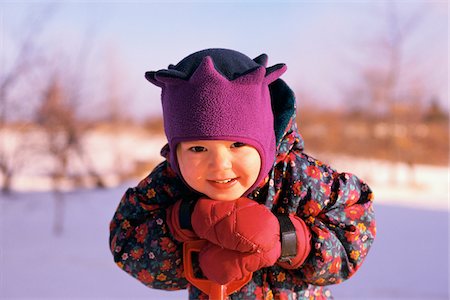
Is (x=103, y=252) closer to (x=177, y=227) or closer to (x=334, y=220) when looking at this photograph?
(x=177, y=227)

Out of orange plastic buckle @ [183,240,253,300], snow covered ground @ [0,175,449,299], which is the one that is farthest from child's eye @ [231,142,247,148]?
snow covered ground @ [0,175,449,299]

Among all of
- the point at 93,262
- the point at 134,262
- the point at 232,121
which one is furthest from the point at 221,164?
the point at 93,262

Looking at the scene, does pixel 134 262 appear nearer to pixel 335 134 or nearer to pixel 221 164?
pixel 221 164

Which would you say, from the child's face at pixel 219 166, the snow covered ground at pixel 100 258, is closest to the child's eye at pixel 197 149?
the child's face at pixel 219 166

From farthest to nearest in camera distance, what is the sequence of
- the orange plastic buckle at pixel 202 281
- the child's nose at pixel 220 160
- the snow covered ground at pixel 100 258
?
the snow covered ground at pixel 100 258
the orange plastic buckle at pixel 202 281
the child's nose at pixel 220 160

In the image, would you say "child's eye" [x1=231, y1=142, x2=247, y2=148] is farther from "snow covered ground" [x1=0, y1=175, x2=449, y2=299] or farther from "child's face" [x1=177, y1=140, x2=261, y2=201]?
"snow covered ground" [x1=0, y1=175, x2=449, y2=299]

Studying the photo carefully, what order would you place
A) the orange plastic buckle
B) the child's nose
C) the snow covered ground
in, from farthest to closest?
1. the snow covered ground
2. the orange plastic buckle
3. the child's nose

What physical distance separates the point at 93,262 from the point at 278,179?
2398 millimetres

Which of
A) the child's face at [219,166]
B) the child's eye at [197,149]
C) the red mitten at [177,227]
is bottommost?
the red mitten at [177,227]

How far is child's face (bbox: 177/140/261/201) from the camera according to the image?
85 cm

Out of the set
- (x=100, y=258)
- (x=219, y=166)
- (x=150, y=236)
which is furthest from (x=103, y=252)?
(x=219, y=166)

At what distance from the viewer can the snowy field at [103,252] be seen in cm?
258

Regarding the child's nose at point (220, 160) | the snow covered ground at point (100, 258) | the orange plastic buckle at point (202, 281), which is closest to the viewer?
the child's nose at point (220, 160)

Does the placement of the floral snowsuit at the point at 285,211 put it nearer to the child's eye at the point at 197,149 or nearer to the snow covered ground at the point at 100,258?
the child's eye at the point at 197,149
